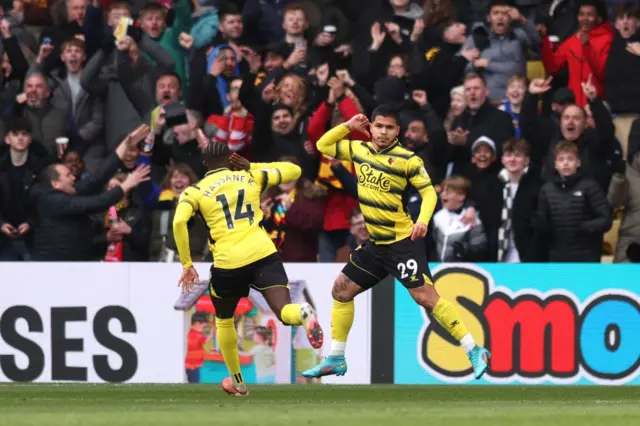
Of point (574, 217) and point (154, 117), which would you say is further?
point (154, 117)

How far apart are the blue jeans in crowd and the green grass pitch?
103 inches

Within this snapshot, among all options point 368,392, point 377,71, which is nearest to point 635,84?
point 377,71

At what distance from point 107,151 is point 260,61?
2.07 meters

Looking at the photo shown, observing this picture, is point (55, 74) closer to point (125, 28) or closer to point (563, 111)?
point (125, 28)

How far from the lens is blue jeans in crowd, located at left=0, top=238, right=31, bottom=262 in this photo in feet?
53.4

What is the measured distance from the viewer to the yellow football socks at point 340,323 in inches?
502

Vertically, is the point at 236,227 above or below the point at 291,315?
above

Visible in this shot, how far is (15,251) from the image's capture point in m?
16.3

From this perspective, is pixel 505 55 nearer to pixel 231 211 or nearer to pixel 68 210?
pixel 68 210

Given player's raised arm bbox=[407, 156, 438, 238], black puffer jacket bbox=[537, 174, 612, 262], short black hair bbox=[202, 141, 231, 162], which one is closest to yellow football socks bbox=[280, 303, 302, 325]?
short black hair bbox=[202, 141, 231, 162]

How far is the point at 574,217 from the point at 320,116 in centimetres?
284

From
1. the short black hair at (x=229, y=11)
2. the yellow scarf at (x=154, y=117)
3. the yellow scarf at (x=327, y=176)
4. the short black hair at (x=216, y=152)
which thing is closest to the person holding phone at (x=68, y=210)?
the yellow scarf at (x=154, y=117)

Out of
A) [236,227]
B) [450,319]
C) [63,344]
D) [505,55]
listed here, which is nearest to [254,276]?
[236,227]

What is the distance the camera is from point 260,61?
56.9 feet
